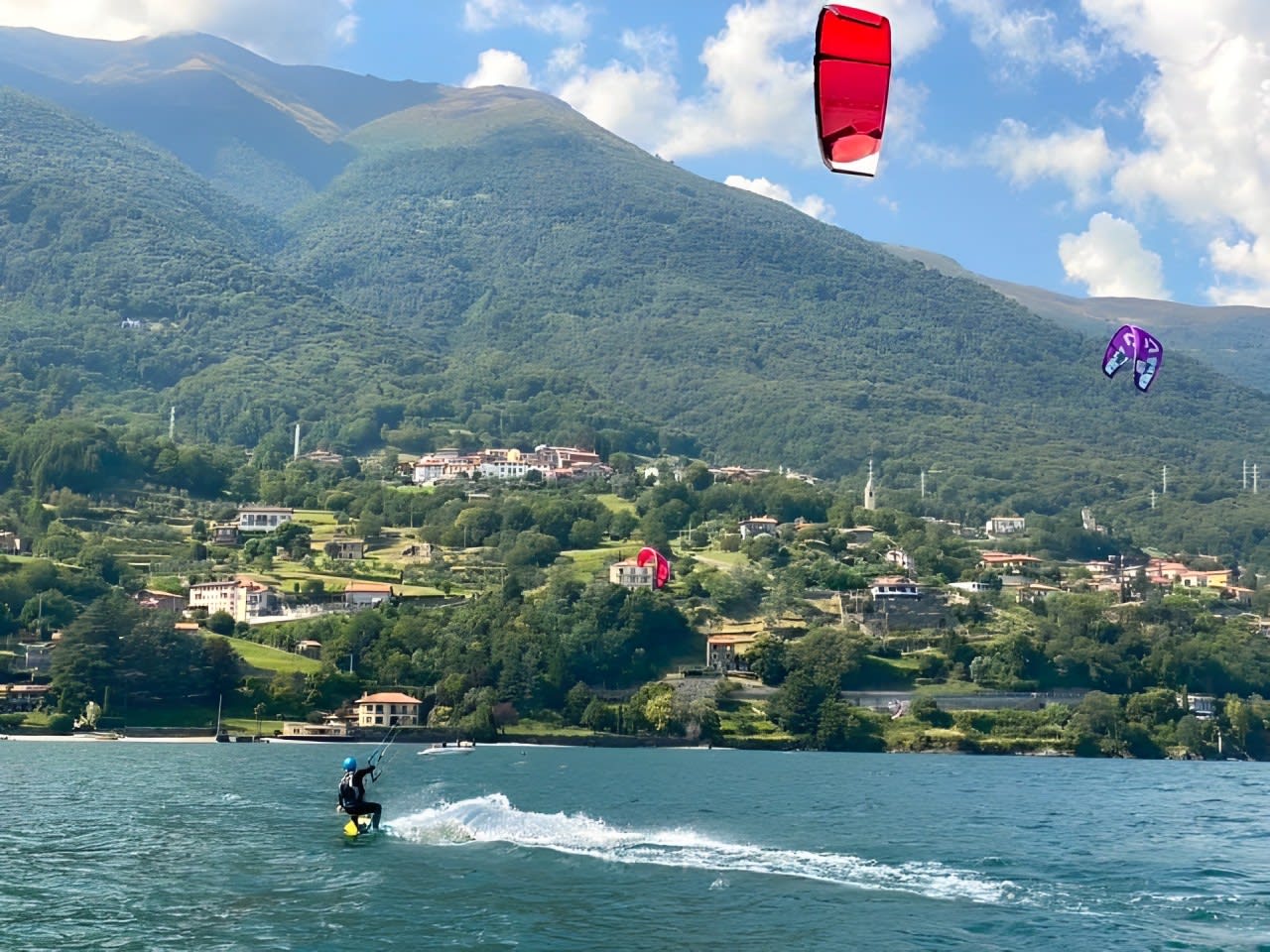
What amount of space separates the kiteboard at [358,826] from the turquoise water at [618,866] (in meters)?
0.43

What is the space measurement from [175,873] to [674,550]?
89612mm

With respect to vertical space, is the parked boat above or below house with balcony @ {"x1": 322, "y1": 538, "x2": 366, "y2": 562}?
below

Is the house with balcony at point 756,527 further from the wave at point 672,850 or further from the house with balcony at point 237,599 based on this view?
the wave at point 672,850

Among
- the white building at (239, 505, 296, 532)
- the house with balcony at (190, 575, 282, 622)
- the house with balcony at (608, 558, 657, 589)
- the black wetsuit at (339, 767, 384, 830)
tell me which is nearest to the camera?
the black wetsuit at (339, 767, 384, 830)

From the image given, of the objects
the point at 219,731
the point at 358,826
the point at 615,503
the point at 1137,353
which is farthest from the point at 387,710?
the point at 615,503

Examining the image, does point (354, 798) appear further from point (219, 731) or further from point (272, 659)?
point (272, 659)

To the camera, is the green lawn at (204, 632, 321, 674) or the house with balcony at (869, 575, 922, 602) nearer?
the green lawn at (204, 632, 321, 674)

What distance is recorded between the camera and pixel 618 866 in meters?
32.4

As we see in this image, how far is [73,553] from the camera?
4151 inches

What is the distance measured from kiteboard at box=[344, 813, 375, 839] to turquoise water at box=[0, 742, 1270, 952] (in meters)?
0.43

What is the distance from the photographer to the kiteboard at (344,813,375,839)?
3591 centimetres

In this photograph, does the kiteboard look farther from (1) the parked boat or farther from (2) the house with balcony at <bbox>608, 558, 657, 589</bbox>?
(2) the house with balcony at <bbox>608, 558, 657, 589</bbox>

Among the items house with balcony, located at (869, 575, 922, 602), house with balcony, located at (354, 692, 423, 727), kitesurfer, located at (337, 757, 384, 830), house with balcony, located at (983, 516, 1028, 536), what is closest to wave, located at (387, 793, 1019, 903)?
kitesurfer, located at (337, 757, 384, 830)

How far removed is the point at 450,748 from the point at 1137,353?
39.4 metres
